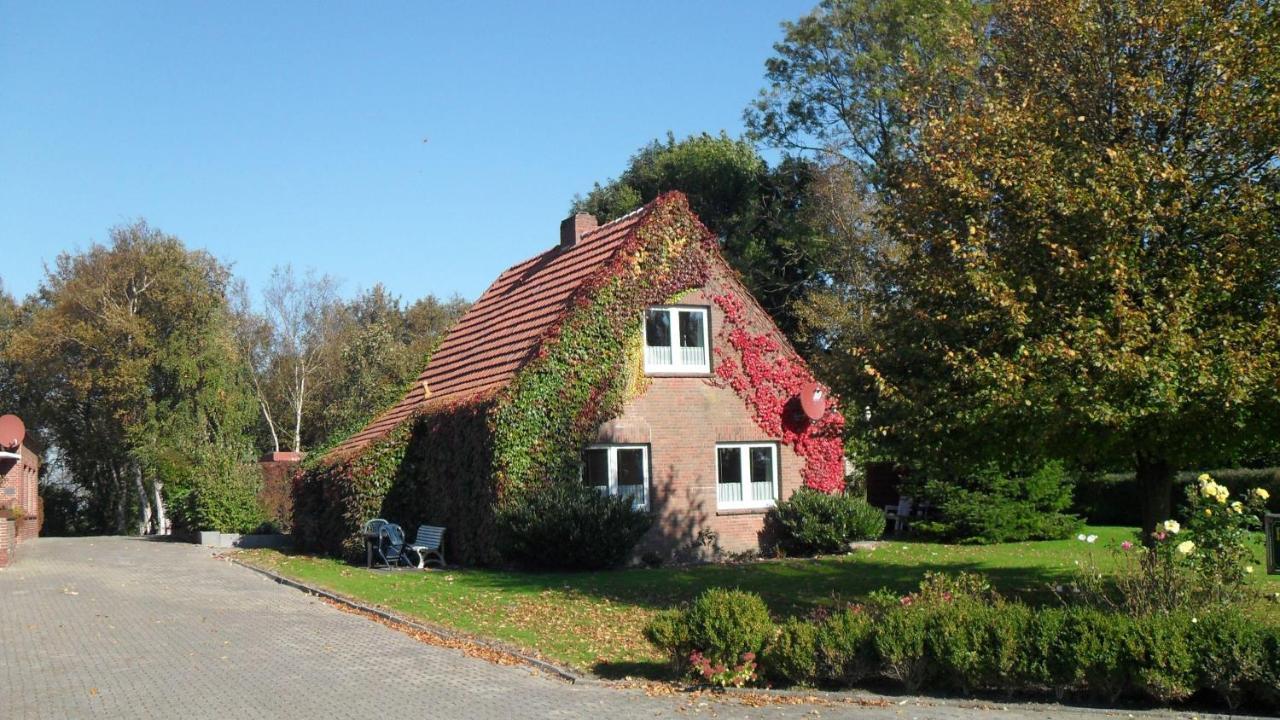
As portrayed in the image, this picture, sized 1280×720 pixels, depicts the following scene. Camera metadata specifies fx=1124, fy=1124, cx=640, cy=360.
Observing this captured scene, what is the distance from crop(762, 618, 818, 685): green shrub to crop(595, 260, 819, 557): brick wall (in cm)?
1121

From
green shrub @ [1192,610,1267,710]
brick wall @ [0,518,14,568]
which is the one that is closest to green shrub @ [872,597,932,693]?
green shrub @ [1192,610,1267,710]

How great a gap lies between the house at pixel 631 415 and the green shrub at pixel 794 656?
10922 mm

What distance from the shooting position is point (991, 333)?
→ 1328 cm

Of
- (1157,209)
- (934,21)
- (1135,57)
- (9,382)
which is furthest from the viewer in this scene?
(9,382)

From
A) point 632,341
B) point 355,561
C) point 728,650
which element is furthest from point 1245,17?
point 355,561

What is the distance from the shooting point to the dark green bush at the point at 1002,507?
24125mm

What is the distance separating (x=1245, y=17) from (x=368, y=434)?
66.1 ft

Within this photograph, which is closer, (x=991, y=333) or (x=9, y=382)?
(x=991, y=333)

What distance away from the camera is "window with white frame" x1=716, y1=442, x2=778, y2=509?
2317cm

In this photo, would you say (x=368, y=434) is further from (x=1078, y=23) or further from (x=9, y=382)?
(x=9, y=382)

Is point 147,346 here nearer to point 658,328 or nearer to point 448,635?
point 658,328

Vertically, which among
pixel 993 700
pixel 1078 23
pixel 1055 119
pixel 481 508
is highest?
pixel 1078 23

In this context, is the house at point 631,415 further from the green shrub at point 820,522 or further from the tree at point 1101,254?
the tree at point 1101,254

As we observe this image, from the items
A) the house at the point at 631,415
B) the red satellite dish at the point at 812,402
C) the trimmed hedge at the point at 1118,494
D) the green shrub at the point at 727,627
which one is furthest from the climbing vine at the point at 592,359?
the trimmed hedge at the point at 1118,494
